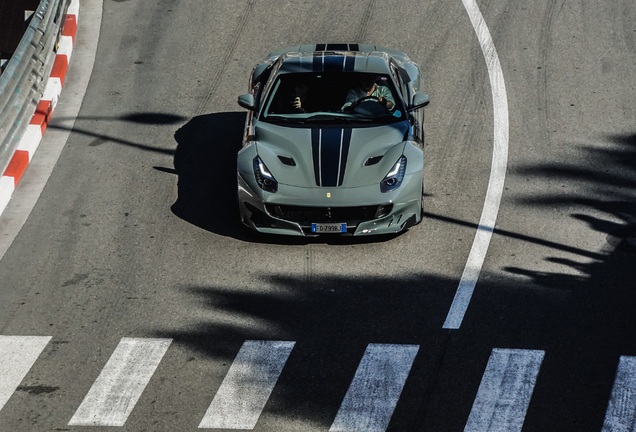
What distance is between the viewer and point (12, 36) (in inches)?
771

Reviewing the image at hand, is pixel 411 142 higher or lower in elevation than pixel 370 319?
higher

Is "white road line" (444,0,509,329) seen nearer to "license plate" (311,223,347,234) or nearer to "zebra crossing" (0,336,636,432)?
"zebra crossing" (0,336,636,432)

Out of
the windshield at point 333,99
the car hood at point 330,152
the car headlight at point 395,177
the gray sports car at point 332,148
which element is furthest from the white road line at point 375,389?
the windshield at point 333,99

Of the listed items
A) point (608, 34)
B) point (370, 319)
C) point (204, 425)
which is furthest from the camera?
point (608, 34)

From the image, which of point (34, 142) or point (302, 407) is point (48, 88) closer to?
point (34, 142)

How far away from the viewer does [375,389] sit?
33.4ft

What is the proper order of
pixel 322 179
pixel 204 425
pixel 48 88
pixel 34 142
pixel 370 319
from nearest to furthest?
1. pixel 204 425
2. pixel 370 319
3. pixel 322 179
4. pixel 34 142
5. pixel 48 88

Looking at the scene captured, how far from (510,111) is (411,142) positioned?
3.40 m

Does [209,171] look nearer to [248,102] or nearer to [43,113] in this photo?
[248,102]

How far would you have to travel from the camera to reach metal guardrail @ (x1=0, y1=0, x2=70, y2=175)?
1461 cm

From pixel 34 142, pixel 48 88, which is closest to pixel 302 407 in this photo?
pixel 34 142

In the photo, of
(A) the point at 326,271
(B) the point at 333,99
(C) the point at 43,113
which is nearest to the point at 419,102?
(B) the point at 333,99

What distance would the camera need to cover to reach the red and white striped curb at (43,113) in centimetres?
1421

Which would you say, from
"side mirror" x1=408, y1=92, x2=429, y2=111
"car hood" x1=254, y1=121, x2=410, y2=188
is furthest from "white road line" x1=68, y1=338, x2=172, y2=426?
"side mirror" x1=408, y1=92, x2=429, y2=111
